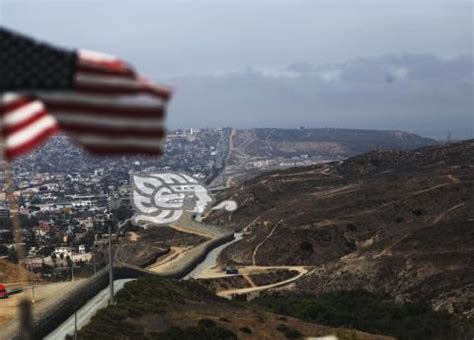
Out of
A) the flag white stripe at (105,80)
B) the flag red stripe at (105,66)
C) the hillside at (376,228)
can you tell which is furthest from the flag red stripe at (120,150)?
the hillside at (376,228)

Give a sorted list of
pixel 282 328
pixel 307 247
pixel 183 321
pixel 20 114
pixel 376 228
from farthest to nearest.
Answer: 1. pixel 376 228
2. pixel 307 247
3. pixel 183 321
4. pixel 282 328
5. pixel 20 114

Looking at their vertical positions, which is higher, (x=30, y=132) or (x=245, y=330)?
(x=30, y=132)

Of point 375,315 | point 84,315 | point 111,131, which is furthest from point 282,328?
point 111,131

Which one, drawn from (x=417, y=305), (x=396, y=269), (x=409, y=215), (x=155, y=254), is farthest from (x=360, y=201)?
(x=417, y=305)

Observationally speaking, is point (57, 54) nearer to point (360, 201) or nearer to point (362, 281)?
point (362, 281)

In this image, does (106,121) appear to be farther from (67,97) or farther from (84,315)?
(84,315)

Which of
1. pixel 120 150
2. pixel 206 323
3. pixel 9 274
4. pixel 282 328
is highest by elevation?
pixel 120 150

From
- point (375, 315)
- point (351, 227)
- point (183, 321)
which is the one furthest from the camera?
point (351, 227)
